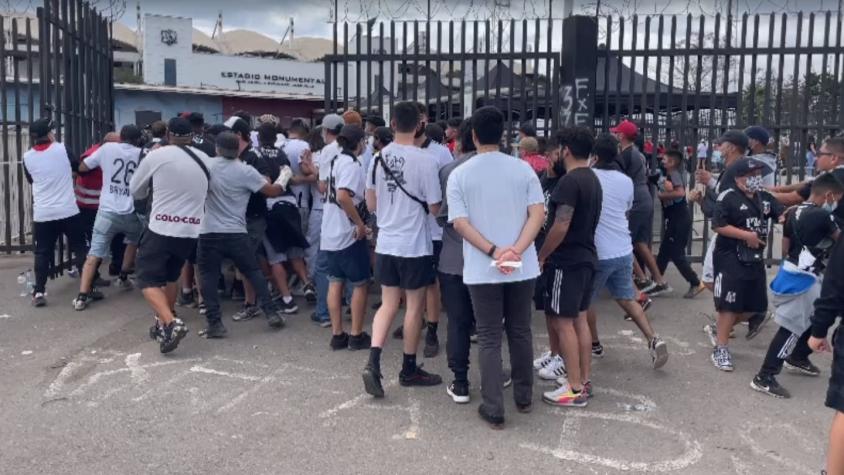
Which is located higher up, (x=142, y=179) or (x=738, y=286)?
(x=142, y=179)

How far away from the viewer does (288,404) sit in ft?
16.2

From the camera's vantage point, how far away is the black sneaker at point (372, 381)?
4941 mm

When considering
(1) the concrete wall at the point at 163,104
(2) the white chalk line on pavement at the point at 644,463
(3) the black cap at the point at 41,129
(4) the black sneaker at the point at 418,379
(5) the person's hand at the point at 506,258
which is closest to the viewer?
(2) the white chalk line on pavement at the point at 644,463

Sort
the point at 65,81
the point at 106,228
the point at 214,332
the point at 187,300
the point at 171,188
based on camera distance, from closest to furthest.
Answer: the point at 171,188, the point at 214,332, the point at 106,228, the point at 187,300, the point at 65,81

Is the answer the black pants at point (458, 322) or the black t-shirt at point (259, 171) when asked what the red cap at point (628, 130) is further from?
the black t-shirt at point (259, 171)

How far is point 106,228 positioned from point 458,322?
4120 mm

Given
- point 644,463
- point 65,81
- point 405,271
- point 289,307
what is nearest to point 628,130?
point 405,271

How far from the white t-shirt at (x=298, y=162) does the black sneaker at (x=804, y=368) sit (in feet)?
15.1

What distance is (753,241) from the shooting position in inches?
216

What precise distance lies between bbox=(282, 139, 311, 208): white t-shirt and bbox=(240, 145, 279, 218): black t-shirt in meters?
0.48

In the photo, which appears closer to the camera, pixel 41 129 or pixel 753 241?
pixel 753 241

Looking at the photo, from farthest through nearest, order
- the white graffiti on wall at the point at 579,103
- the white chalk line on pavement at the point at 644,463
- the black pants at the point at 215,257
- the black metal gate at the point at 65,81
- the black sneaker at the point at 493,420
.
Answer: the white graffiti on wall at the point at 579,103 → the black metal gate at the point at 65,81 → the black pants at the point at 215,257 → the black sneaker at the point at 493,420 → the white chalk line on pavement at the point at 644,463

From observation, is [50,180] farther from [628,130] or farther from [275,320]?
[628,130]

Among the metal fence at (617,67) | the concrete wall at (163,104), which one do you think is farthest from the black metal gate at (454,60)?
the concrete wall at (163,104)
